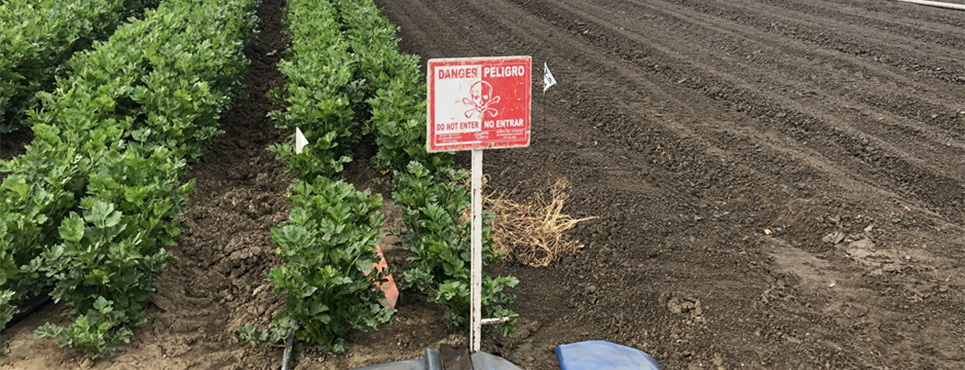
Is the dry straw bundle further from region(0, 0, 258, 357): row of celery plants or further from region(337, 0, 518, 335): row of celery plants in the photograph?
region(0, 0, 258, 357): row of celery plants

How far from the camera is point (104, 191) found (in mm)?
3938

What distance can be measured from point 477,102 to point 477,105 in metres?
0.01

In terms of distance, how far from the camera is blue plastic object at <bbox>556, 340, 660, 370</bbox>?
10.7ft

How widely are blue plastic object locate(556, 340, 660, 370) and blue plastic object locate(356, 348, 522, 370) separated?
0.99 ft

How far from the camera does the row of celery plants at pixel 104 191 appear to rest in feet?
11.7

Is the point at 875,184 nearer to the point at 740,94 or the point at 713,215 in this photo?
the point at 713,215

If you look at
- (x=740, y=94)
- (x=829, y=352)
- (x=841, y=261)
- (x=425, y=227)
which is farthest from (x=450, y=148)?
(x=740, y=94)

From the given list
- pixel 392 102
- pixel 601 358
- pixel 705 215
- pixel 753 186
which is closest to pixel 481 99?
pixel 601 358

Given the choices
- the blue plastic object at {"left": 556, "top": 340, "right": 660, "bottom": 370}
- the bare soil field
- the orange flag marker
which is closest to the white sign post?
the blue plastic object at {"left": 556, "top": 340, "right": 660, "bottom": 370}

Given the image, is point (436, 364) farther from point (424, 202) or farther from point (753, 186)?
point (753, 186)

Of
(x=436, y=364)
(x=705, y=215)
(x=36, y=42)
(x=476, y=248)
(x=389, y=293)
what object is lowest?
(x=705, y=215)

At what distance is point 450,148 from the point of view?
10.8 ft

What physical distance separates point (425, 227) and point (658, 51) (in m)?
6.35

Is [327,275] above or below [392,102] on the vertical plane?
below
